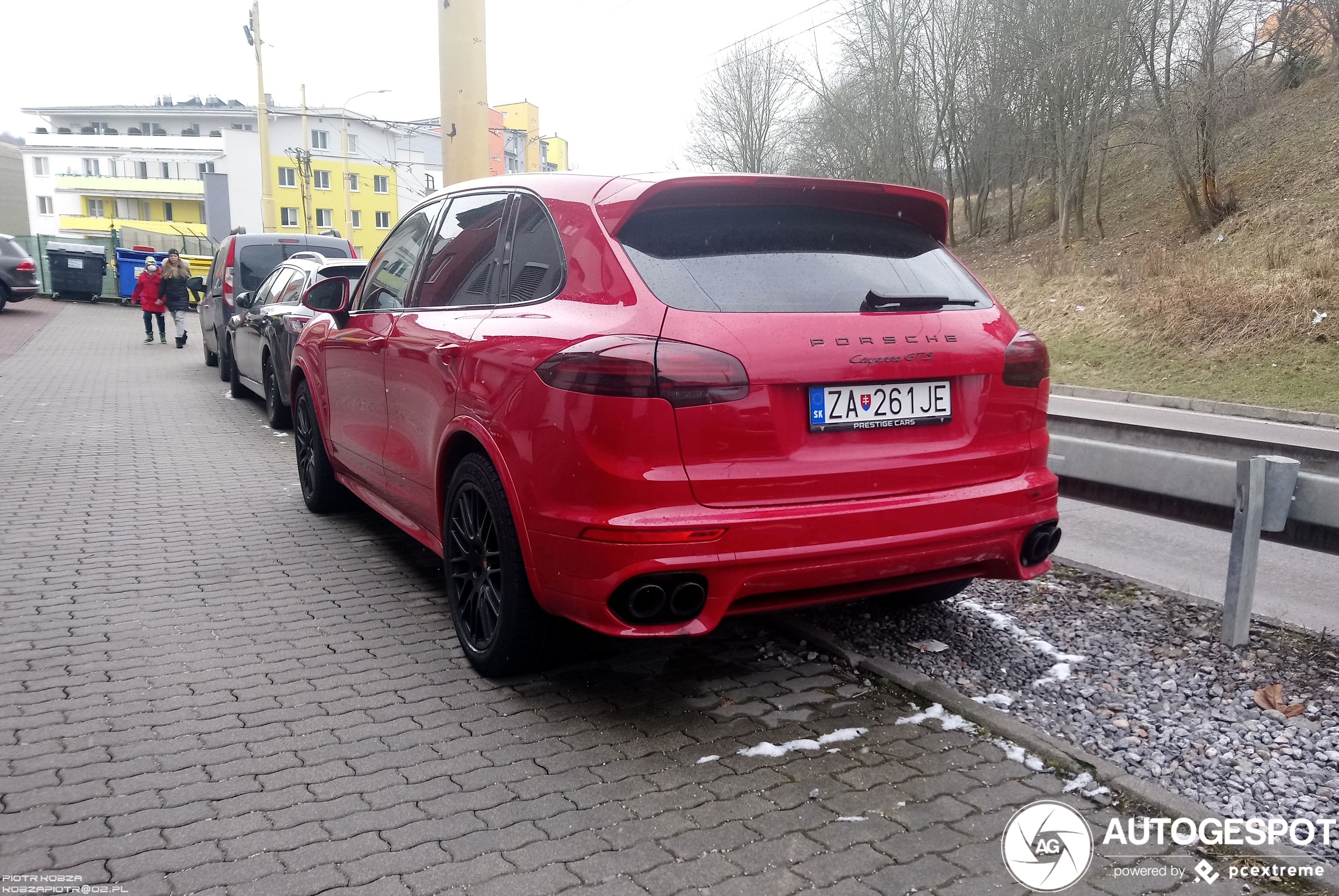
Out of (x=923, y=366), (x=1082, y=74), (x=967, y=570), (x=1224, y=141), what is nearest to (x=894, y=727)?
(x=967, y=570)

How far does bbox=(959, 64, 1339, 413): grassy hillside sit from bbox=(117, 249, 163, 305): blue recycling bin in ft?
79.5

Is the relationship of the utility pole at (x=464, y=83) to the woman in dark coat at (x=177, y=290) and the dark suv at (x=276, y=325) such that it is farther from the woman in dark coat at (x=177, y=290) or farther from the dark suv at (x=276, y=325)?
the woman in dark coat at (x=177, y=290)

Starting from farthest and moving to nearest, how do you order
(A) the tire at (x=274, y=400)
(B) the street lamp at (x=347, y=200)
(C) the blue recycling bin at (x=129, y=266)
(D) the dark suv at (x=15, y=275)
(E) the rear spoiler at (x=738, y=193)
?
(B) the street lamp at (x=347, y=200)
(C) the blue recycling bin at (x=129, y=266)
(D) the dark suv at (x=15, y=275)
(A) the tire at (x=274, y=400)
(E) the rear spoiler at (x=738, y=193)

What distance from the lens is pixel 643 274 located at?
3271 mm

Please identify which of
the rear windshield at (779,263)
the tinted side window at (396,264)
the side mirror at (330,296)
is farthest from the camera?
the side mirror at (330,296)

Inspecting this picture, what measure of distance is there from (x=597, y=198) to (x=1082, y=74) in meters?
25.8

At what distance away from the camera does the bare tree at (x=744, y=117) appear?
149ft

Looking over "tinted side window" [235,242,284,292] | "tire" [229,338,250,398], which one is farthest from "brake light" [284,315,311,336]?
"tinted side window" [235,242,284,292]

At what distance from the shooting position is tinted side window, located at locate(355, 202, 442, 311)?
4.85 metres

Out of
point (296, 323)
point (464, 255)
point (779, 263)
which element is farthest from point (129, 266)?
point (779, 263)

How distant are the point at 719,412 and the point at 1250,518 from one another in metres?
2.17

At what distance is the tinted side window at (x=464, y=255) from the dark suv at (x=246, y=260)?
9.71 meters

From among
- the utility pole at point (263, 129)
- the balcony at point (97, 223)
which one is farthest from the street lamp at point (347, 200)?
the utility pole at point (263, 129)

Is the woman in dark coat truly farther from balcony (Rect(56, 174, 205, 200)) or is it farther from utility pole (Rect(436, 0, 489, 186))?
balcony (Rect(56, 174, 205, 200))
